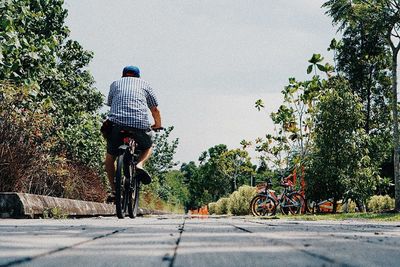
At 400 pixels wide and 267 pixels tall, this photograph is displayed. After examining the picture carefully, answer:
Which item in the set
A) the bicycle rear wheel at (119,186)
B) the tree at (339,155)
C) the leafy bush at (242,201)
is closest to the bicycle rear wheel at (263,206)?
the tree at (339,155)

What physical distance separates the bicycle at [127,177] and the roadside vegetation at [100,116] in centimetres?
165

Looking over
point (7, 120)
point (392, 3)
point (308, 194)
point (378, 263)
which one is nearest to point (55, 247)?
point (378, 263)

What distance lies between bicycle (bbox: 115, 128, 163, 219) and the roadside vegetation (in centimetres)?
165

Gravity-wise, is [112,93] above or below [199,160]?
below

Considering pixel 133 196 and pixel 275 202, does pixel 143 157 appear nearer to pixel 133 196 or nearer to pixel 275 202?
pixel 133 196

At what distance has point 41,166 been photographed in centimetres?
813

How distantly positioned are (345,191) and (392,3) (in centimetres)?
697

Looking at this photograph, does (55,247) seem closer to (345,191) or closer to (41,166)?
(41,166)

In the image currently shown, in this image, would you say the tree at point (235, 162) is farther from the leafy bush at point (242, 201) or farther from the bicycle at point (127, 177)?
the bicycle at point (127, 177)

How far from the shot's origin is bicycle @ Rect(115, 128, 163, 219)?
17.9 ft

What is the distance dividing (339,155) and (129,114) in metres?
13.5

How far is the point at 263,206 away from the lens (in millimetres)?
15453

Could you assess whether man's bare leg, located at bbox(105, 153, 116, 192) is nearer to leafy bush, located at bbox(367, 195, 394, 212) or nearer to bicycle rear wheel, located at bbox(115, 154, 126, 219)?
bicycle rear wheel, located at bbox(115, 154, 126, 219)

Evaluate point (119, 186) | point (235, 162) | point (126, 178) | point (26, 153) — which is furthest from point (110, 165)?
point (235, 162)
